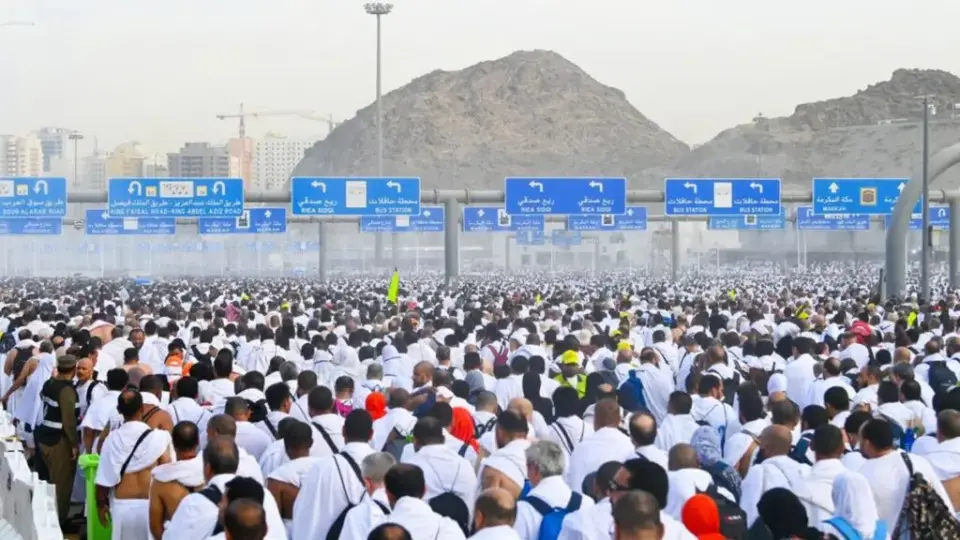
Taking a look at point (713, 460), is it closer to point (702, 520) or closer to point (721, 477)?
point (721, 477)

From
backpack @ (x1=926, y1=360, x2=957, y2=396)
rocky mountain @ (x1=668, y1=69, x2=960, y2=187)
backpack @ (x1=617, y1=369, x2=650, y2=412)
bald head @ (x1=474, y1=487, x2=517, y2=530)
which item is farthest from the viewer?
rocky mountain @ (x1=668, y1=69, x2=960, y2=187)

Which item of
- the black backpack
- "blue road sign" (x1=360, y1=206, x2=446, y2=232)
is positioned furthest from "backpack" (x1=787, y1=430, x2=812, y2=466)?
"blue road sign" (x1=360, y1=206, x2=446, y2=232)

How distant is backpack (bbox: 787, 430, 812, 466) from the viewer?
912 cm

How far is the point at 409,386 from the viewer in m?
14.2

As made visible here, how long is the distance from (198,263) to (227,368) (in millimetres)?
133774

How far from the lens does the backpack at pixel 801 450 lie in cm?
912

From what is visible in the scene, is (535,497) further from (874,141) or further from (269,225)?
(874,141)

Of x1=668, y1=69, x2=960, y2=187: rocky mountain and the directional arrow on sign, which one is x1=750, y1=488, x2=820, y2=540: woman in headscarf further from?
x1=668, y1=69, x2=960, y2=187: rocky mountain

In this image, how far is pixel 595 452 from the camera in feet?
30.4

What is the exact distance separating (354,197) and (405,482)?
37.2 metres

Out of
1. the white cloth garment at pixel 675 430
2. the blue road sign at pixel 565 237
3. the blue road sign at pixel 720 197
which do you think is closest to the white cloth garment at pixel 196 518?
the white cloth garment at pixel 675 430

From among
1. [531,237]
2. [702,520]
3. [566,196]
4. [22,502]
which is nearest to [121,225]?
[566,196]

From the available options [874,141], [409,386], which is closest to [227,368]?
[409,386]

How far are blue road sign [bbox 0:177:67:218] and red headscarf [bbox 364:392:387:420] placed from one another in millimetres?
37072
